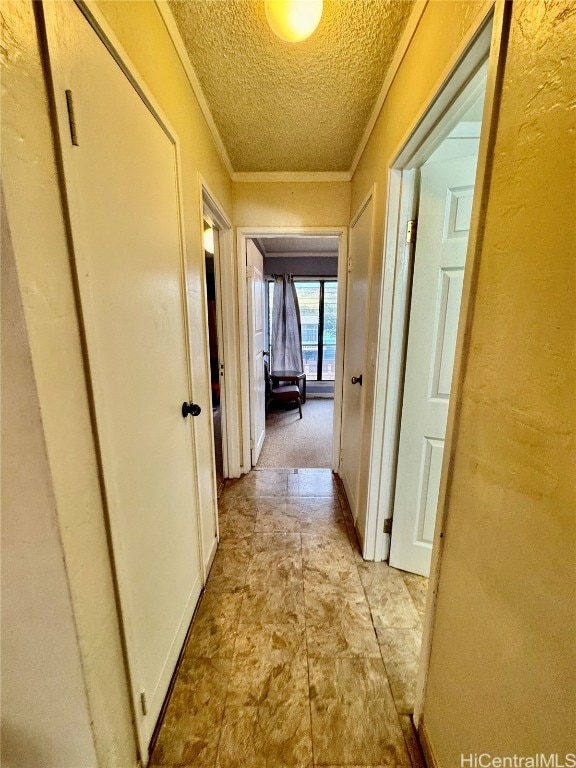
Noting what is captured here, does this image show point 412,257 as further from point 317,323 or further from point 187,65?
point 317,323

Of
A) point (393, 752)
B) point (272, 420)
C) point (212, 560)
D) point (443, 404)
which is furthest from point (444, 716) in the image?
point (272, 420)

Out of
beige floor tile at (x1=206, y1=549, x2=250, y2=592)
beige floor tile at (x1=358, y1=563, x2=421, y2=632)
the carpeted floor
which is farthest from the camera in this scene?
the carpeted floor

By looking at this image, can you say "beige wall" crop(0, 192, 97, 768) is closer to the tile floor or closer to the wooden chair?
the tile floor

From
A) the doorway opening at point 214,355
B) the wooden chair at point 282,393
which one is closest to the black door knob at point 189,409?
the doorway opening at point 214,355

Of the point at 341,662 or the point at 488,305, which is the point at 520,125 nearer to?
the point at 488,305

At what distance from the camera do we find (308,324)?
195 inches

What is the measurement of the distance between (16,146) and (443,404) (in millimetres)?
1561

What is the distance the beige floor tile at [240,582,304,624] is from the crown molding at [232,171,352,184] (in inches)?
104

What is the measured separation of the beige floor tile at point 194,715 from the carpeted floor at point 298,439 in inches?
63.2

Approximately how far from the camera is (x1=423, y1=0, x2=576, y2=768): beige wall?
0.47 metres

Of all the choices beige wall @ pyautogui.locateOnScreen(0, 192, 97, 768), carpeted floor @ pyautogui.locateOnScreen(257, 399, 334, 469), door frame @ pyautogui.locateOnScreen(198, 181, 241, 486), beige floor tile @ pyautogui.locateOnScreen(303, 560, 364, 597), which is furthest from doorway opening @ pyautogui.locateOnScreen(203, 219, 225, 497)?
beige wall @ pyautogui.locateOnScreen(0, 192, 97, 768)

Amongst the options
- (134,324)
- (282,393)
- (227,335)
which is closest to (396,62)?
(134,324)

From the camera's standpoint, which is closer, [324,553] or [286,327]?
[324,553]

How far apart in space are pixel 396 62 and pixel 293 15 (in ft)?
1.79
